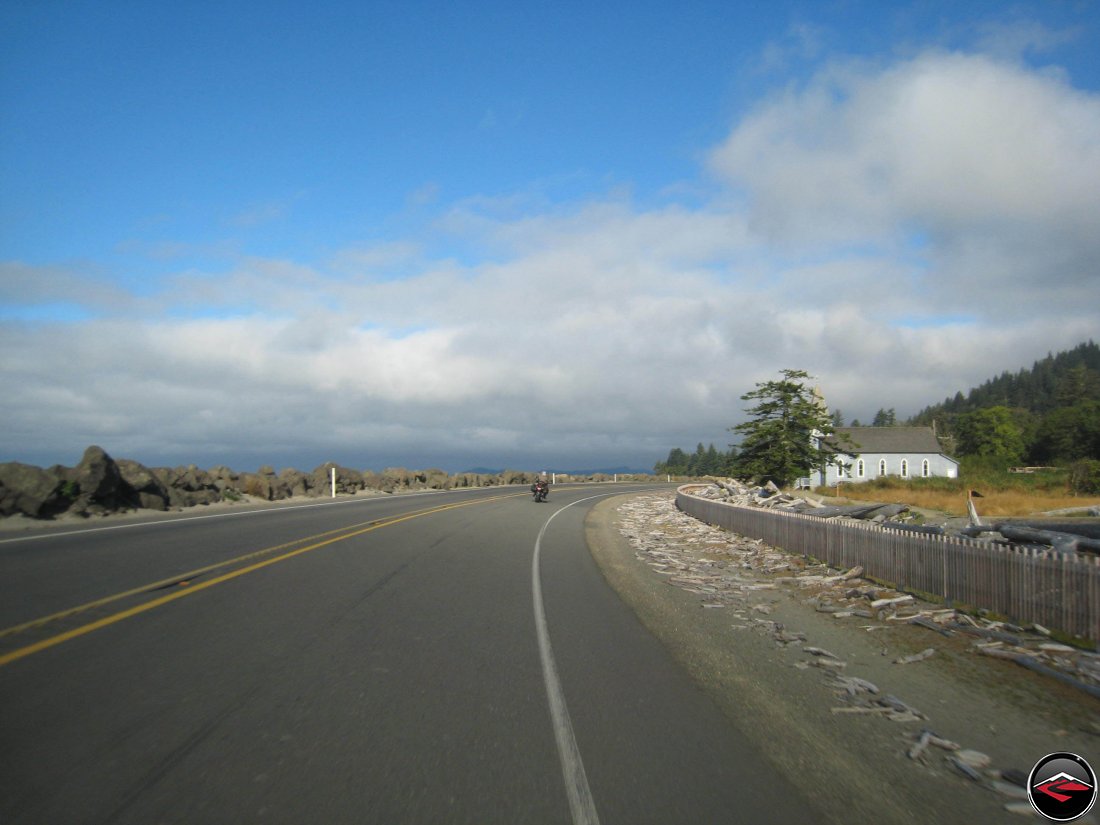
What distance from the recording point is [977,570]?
9930 millimetres

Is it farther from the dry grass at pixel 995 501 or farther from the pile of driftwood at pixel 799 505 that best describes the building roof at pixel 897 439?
the pile of driftwood at pixel 799 505

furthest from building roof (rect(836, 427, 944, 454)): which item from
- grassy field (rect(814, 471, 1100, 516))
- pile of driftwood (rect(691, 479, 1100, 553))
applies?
pile of driftwood (rect(691, 479, 1100, 553))

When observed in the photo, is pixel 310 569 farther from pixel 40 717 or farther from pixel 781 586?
pixel 781 586

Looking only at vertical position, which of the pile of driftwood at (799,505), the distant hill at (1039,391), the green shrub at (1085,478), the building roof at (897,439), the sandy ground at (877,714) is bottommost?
the sandy ground at (877,714)

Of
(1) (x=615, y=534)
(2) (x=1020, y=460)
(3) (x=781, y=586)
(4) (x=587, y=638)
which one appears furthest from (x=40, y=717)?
(2) (x=1020, y=460)

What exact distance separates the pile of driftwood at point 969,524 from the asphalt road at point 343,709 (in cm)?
769

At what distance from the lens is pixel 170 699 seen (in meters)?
5.66

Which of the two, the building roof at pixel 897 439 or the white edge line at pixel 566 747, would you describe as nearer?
the white edge line at pixel 566 747

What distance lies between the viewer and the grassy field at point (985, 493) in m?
34.4

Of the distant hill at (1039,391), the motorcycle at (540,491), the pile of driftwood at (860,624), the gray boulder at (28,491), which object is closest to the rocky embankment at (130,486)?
the gray boulder at (28,491)

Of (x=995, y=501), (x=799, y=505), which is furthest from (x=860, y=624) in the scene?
(x=995, y=501)

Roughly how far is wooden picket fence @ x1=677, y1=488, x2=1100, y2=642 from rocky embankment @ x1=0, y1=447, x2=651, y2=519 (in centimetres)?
2015

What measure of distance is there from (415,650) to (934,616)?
23.3ft

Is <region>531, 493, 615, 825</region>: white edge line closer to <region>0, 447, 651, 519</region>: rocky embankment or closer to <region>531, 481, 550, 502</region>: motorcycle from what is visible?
<region>0, 447, 651, 519</region>: rocky embankment
